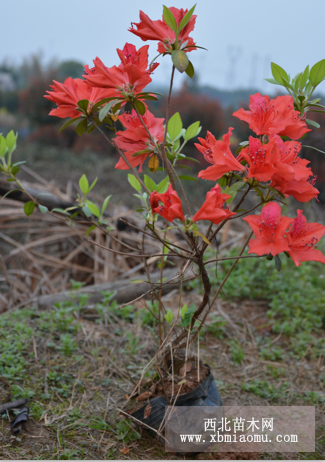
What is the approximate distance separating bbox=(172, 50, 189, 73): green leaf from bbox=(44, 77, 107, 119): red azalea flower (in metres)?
0.21

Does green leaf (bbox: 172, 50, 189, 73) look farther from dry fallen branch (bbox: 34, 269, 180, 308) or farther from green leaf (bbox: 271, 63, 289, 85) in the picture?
dry fallen branch (bbox: 34, 269, 180, 308)

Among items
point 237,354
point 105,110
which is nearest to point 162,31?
point 105,110

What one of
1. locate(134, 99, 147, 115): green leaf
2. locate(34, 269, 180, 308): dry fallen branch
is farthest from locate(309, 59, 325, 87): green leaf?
locate(34, 269, 180, 308): dry fallen branch

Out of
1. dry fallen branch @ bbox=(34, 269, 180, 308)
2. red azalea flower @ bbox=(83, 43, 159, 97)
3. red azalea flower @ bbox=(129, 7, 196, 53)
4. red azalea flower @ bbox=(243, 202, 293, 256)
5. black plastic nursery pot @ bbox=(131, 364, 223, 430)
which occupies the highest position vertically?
red azalea flower @ bbox=(129, 7, 196, 53)

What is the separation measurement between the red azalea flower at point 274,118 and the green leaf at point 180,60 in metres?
0.18

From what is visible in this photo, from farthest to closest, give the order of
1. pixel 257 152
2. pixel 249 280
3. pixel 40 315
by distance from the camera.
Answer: pixel 249 280, pixel 40 315, pixel 257 152

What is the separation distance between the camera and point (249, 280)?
104 inches

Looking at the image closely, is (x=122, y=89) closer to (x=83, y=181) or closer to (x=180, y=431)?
(x=83, y=181)

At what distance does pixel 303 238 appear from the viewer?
0.97 m

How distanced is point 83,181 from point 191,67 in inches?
23.9

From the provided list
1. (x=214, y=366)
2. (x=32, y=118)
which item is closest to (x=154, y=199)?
(x=214, y=366)

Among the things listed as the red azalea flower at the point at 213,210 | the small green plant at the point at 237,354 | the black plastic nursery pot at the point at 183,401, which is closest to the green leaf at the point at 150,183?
the red azalea flower at the point at 213,210

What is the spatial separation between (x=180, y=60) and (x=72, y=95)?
1.05 feet

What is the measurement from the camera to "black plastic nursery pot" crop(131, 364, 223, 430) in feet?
4.20
